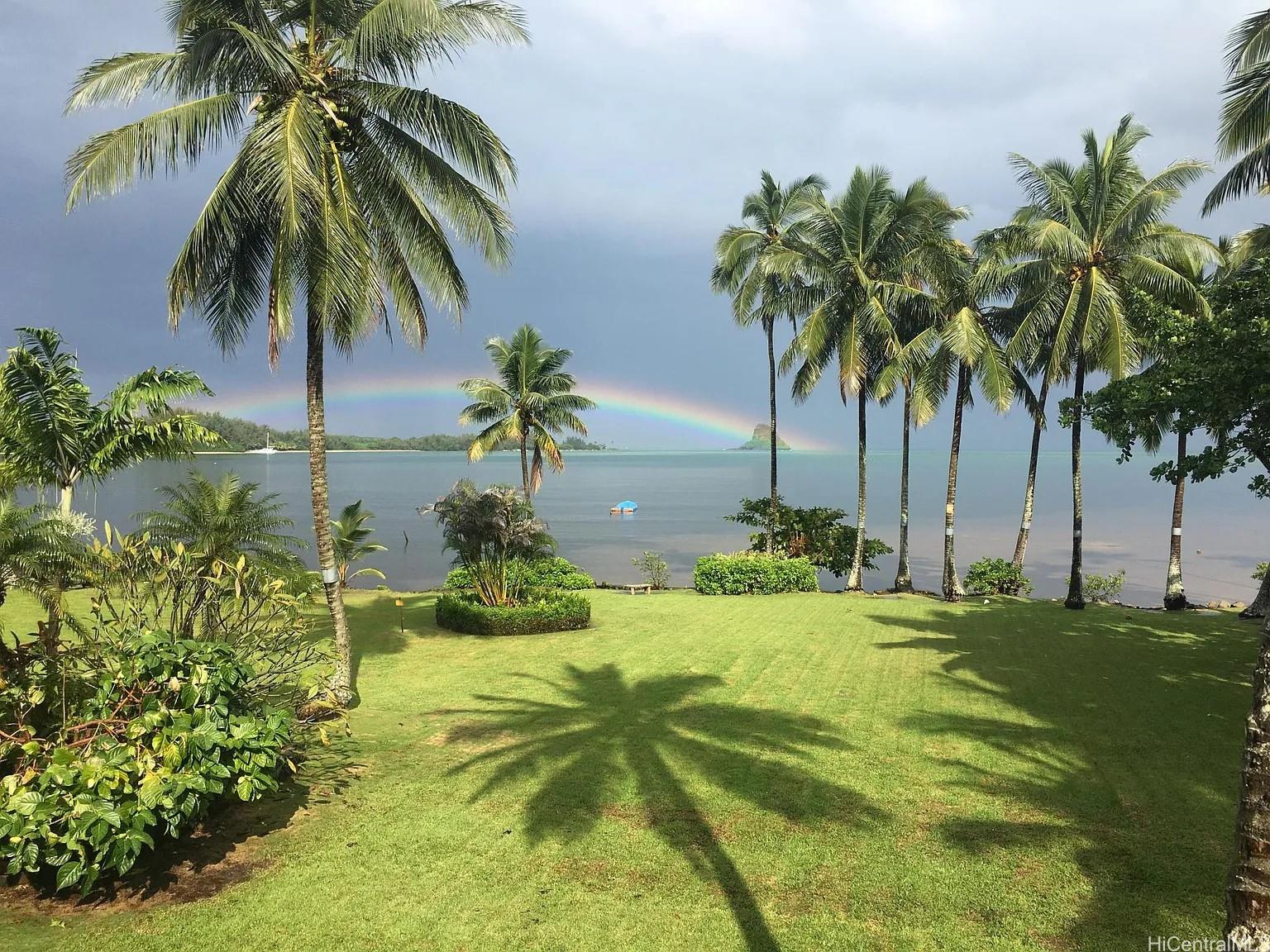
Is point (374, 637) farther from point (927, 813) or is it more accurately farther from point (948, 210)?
point (948, 210)

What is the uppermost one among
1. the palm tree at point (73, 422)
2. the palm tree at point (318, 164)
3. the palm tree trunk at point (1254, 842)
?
the palm tree at point (318, 164)

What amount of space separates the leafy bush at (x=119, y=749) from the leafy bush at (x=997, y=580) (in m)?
23.4

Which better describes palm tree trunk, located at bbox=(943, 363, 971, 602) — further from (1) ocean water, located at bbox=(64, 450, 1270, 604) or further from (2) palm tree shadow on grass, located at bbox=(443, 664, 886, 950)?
(2) palm tree shadow on grass, located at bbox=(443, 664, 886, 950)

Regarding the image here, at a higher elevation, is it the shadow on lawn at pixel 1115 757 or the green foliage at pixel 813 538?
the green foliage at pixel 813 538

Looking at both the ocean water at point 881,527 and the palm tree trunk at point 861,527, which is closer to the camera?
the palm tree trunk at point 861,527

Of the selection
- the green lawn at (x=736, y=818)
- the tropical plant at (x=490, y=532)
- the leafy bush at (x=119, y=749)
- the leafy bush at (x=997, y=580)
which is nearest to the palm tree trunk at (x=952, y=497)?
the leafy bush at (x=997, y=580)

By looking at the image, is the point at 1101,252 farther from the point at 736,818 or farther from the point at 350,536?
the point at 350,536

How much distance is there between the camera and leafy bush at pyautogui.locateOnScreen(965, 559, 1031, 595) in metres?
24.1

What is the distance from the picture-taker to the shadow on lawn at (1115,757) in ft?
17.6

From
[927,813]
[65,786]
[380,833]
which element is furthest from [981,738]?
[65,786]

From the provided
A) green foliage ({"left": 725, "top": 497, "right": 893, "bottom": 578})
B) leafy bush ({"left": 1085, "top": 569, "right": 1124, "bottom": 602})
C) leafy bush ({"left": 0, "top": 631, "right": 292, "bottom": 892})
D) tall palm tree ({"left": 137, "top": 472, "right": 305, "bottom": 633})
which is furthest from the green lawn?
green foliage ({"left": 725, "top": 497, "right": 893, "bottom": 578})

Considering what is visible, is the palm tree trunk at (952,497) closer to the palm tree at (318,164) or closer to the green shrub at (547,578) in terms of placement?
Answer: the green shrub at (547,578)

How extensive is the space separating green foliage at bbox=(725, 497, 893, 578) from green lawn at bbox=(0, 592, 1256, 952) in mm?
13970

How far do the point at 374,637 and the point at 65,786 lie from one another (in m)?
11.0
